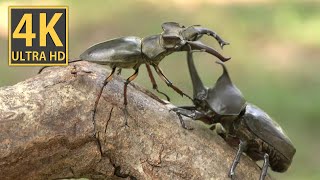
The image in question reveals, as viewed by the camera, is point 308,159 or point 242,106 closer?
point 242,106

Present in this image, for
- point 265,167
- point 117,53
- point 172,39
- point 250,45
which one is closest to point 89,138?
point 117,53

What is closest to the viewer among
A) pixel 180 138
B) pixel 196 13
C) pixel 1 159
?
pixel 1 159

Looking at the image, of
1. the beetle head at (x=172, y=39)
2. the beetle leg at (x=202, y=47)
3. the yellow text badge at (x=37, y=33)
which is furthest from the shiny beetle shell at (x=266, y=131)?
the yellow text badge at (x=37, y=33)

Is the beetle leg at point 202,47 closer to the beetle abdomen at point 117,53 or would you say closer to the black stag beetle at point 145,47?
the black stag beetle at point 145,47

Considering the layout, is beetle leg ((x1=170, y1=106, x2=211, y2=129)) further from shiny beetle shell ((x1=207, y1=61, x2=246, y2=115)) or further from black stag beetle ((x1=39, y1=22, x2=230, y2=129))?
black stag beetle ((x1=39, y1=22, x2=230, y2=129))

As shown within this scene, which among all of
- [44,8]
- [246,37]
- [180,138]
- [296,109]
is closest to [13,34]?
[44,8]

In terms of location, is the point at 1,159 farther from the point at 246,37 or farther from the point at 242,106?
the point at 246,37

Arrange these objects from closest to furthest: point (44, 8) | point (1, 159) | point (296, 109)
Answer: point (1, 159) < point (44, 8) < point (296, 109)
